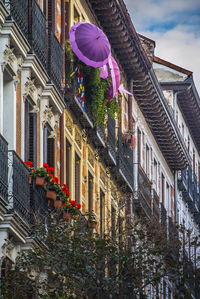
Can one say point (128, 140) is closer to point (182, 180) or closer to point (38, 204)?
point (38, 204)

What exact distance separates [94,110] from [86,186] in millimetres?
2150

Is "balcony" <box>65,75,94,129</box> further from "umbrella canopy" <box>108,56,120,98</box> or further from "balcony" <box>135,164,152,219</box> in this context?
"balcony" <box>135,164,152,219</box>

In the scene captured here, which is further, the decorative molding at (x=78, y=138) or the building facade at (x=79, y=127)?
the decorative molding at (x=78, y=138)

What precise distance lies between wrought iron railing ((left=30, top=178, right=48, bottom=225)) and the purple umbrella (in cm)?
590

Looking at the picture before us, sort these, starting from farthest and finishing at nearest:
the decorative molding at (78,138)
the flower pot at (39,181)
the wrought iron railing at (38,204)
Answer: the decorative molding at (78,138), the flower pot at (39,181), the wrought iron railing at (38,204)

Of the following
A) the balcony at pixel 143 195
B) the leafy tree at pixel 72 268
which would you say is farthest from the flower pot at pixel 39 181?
the balcony at pixel 143 195

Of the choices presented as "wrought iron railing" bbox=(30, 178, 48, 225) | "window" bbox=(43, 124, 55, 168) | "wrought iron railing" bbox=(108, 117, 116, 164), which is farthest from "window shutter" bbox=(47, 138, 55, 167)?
"wrought iron railing" bbox=(108, 117, 116, 164)

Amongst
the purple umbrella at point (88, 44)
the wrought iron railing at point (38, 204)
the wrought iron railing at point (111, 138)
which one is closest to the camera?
the wrought iron railing at point (38, 204)

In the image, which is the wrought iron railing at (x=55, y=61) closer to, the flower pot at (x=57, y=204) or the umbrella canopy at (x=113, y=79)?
the flower pot at (x=57, y=204)

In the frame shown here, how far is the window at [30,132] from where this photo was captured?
26844mm

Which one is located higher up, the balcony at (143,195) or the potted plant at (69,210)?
the balcony at (143,195)

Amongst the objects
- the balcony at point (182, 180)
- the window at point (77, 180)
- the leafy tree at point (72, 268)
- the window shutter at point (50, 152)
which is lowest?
the leafy tree at point (72, 268)

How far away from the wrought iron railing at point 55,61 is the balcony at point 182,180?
2839cm

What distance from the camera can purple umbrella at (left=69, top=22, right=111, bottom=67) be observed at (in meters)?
31.3
